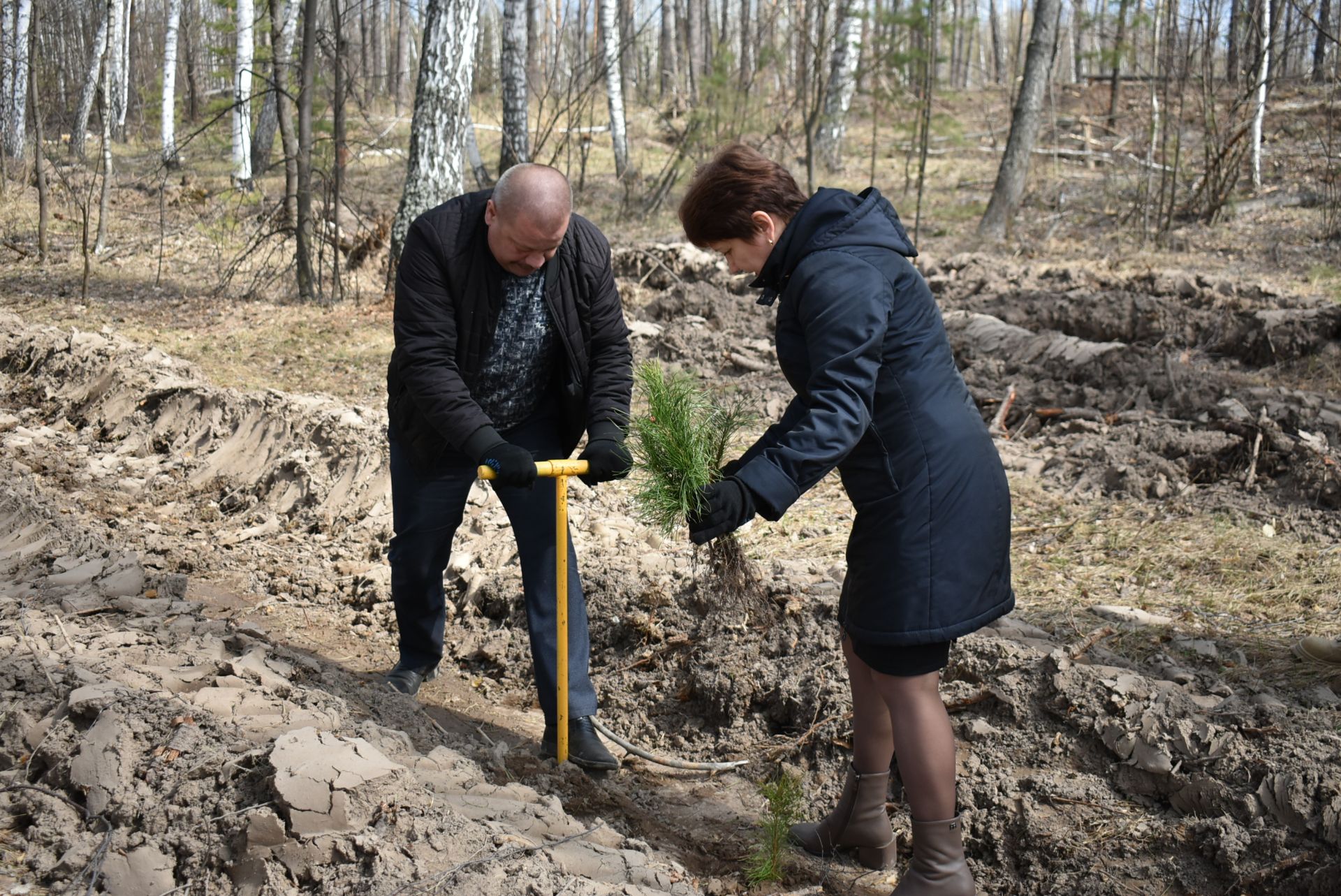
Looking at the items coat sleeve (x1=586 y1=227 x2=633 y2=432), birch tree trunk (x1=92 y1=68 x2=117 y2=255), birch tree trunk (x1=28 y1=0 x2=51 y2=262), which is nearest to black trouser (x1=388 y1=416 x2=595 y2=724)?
coat sleeve (x1=586 y1=227 x2=633 y2=432)

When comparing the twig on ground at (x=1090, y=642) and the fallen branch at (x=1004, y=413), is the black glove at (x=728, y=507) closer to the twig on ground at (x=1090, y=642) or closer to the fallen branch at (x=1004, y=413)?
the twig on ground at (x=1090, y=642)

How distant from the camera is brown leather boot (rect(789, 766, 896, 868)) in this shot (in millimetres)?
3020

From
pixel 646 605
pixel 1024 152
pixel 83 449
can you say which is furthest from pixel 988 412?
pixel 1024 152

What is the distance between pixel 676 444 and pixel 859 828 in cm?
125

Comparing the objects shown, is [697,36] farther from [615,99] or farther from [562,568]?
[562,568]

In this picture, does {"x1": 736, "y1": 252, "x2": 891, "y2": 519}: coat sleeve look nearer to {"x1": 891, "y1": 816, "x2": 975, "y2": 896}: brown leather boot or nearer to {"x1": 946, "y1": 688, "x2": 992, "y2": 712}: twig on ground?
{"x1": 891, "y1": 816, "x2": 975, "y2": 896}: brown leather boot

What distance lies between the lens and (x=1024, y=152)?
1479 centimetres

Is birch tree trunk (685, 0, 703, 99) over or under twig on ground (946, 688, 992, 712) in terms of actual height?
over

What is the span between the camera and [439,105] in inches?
400

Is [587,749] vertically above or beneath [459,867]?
beneath

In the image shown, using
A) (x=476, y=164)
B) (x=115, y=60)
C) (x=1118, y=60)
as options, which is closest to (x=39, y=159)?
(x=476, y=164)

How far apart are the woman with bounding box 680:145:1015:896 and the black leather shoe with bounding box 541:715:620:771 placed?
3.80ft

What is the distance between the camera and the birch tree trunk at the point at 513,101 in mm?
14320

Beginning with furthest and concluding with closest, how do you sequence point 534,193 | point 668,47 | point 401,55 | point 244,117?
point 668,47 → point 401,55 → point 244,117 → point 534,193
